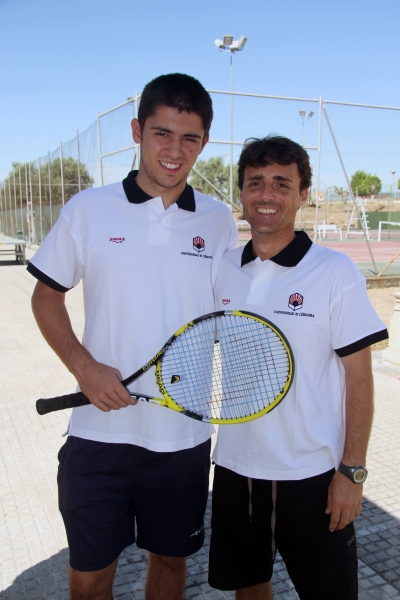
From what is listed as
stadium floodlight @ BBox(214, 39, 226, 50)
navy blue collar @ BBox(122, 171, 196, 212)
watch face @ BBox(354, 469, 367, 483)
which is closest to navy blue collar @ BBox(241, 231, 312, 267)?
navy blue collar @ BBox(122, 171, 196, 212)

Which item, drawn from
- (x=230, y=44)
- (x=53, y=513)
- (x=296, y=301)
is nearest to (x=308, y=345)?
(x=296, y=301)

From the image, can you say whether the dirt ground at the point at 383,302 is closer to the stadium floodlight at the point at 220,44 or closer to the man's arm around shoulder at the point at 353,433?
the man's arm around shoulder at the point at 353,433

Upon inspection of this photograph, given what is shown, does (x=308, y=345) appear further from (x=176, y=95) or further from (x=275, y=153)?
(x=176, y=95)

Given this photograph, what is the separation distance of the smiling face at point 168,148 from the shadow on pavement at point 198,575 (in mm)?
1898

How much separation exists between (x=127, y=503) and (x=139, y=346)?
25.7 inches

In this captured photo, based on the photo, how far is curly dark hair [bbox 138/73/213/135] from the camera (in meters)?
2.21

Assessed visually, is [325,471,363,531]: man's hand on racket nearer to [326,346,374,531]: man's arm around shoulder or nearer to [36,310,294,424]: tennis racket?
[326,346,374,531]: man's arm around shoulder

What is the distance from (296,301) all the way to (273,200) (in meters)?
0.41

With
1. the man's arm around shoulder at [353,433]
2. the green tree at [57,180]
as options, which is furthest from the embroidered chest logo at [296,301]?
the green tree at [57,180]

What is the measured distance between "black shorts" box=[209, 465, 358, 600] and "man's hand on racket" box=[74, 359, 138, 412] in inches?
20.4

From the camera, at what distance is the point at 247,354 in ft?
7.06

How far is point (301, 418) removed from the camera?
6.55 ft

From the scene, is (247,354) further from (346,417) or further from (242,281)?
(346,417)

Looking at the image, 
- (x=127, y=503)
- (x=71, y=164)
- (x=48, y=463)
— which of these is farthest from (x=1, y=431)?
(x=71, y=164)
